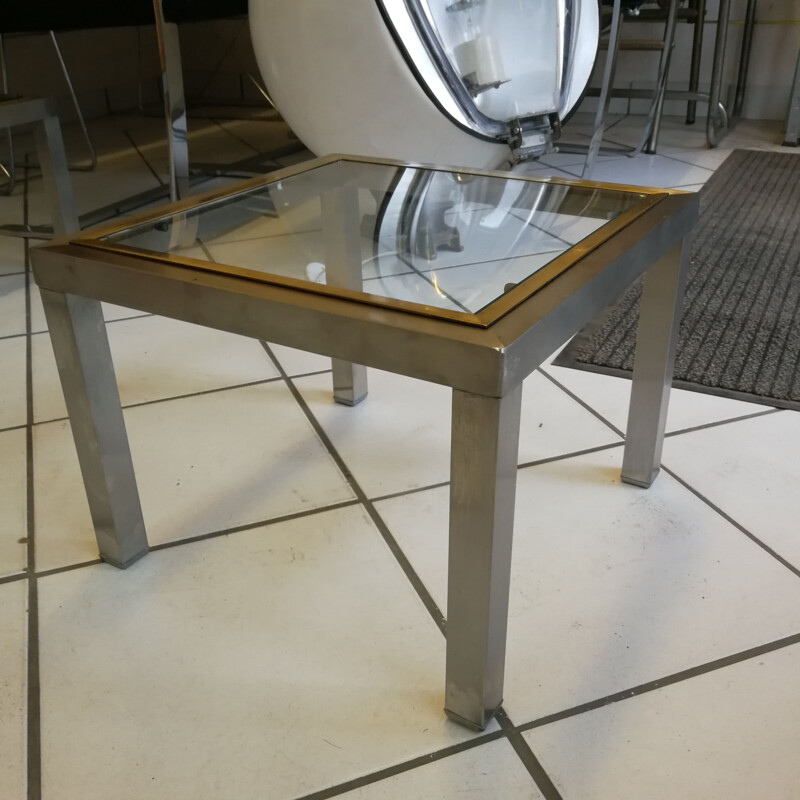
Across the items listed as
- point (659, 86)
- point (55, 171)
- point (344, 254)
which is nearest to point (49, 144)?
point (55, 171)

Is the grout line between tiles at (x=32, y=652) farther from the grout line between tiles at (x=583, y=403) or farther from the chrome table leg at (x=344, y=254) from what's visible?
the grout line between tiles at (x=583, y=403)

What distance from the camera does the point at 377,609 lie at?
2.31 feet

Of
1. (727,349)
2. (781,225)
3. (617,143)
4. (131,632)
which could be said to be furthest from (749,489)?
(617,143)

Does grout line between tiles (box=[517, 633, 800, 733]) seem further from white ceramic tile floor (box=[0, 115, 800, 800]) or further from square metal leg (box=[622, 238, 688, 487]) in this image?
square metal leg (box=[622, 238, 688, 487])

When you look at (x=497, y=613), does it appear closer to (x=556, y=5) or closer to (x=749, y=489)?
(x=749, y=489)

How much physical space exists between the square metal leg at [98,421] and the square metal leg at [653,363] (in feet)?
1.65

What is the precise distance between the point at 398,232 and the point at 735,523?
0.45m

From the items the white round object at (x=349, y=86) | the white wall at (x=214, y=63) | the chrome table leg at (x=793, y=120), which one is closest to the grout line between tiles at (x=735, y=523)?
the white round object at (x=349, y=86)

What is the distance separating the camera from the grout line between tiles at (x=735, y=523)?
0.75 m

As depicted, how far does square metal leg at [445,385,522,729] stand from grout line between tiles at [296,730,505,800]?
12 mm

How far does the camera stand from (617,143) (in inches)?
102

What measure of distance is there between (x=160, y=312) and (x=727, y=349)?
876mm

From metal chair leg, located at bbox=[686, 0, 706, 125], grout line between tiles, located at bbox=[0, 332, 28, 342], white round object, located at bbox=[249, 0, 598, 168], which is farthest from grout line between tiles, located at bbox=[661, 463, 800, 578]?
metal chair leg, located at bbox=[686, 0, 706, 125]

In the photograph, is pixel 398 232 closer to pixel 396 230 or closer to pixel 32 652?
pixel 396 230
